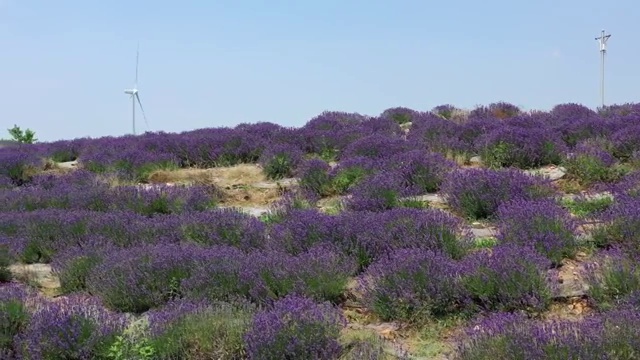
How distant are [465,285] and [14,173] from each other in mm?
10056

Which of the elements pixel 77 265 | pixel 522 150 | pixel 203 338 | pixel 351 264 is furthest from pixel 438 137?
pixel 203 338

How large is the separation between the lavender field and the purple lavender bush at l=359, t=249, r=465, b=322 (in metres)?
0.01

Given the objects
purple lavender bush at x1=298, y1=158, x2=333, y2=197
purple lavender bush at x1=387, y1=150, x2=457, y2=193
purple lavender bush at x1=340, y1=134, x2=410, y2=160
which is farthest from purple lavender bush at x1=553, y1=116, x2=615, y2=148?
Answer: purple lavender bush at x1=298, y1=158, x2=333, y2=197

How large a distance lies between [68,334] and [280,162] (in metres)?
6.35

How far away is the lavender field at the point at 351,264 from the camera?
4.29m

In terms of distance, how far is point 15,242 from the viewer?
713cm

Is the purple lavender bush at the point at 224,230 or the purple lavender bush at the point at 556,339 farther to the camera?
the purple lavender bush at the point at 224,230

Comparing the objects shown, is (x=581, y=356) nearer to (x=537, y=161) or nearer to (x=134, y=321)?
(x=134, y=321)

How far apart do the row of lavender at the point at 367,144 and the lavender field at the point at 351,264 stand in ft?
0.29

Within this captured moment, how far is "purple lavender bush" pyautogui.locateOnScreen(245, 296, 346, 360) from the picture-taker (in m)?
4.08

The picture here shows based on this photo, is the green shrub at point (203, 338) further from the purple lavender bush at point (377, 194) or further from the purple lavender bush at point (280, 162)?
the purple lavender bush at point (280, 162)

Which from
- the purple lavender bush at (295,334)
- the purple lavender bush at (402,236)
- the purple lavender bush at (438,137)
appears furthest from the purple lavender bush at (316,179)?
the purple lavender bush at (295,334)

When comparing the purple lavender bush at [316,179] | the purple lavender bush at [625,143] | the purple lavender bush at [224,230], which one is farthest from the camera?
the purple lavender bush at [625,143]

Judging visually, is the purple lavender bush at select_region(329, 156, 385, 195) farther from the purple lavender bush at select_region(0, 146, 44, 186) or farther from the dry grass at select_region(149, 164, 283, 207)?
the purple lavender bush at select_region(0, 146, 44, 186)
